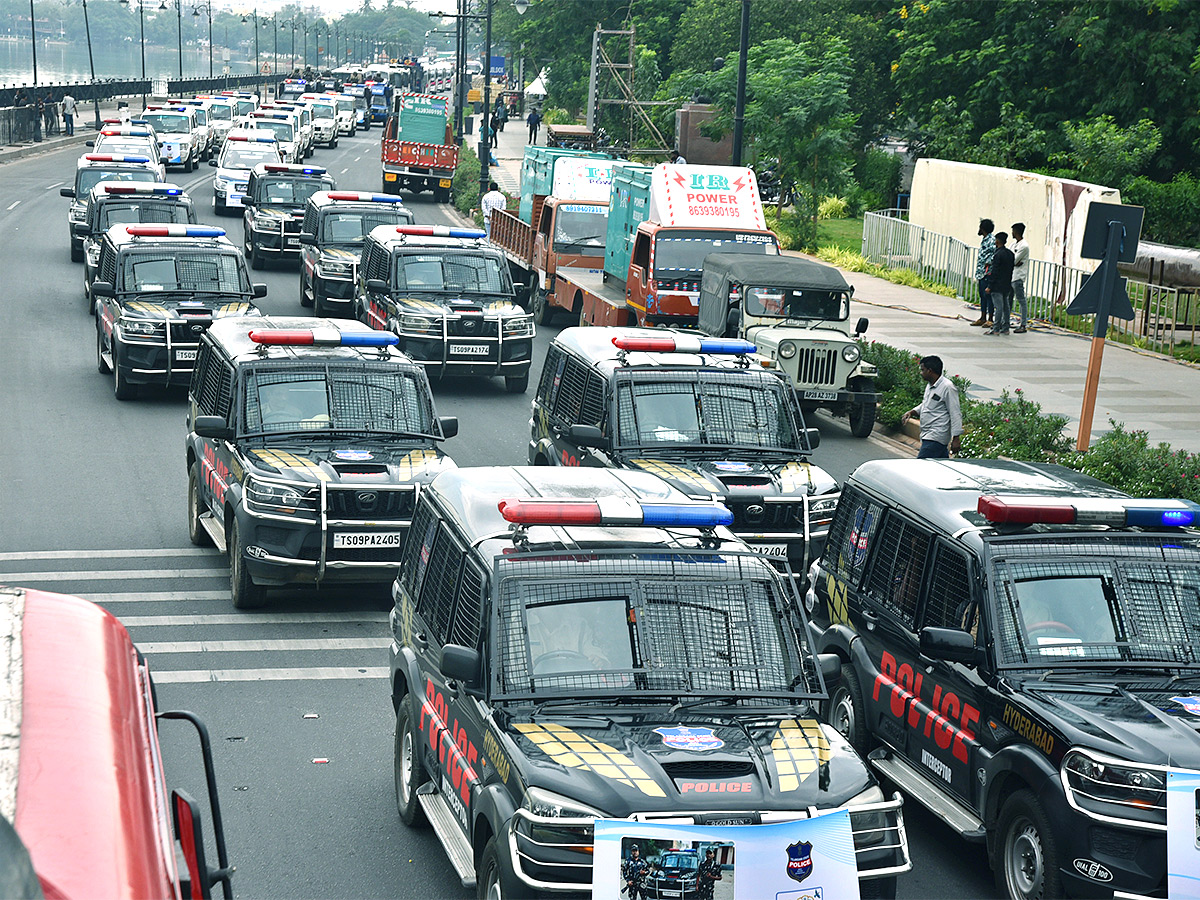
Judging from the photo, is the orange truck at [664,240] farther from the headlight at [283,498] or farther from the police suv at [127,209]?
the headlight at [283,498]

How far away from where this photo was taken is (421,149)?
5209cm

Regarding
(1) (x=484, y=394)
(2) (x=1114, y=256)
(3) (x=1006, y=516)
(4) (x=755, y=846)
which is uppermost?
(2) (x=1114, y=256)

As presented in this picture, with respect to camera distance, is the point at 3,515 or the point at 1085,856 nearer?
the point at 1085,856

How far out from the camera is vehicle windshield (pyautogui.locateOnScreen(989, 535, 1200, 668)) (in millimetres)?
7512

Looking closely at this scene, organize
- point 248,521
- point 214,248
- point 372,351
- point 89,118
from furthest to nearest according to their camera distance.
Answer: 1. point 89,118
2. point 214,248
3. point 372,351
4. point 248,521

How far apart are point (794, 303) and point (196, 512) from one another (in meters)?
9.46

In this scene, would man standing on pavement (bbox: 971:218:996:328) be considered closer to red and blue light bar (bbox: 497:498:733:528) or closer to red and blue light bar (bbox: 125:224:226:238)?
red and blue light bar (bbox: 125:224:226:238)

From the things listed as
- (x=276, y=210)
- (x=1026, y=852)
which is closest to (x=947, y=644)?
(x=1026, y=852)

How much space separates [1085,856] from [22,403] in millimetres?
16877

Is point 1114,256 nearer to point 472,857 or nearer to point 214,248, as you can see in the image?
point 472,857

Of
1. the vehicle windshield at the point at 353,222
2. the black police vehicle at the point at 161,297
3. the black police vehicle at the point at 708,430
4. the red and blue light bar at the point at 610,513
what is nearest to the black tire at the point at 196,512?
the black police vehicle at the point at 708,430

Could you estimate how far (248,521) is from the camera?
38.7 feet

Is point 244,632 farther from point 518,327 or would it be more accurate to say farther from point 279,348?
point 518,327

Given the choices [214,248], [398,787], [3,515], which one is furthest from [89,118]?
[398,787]
